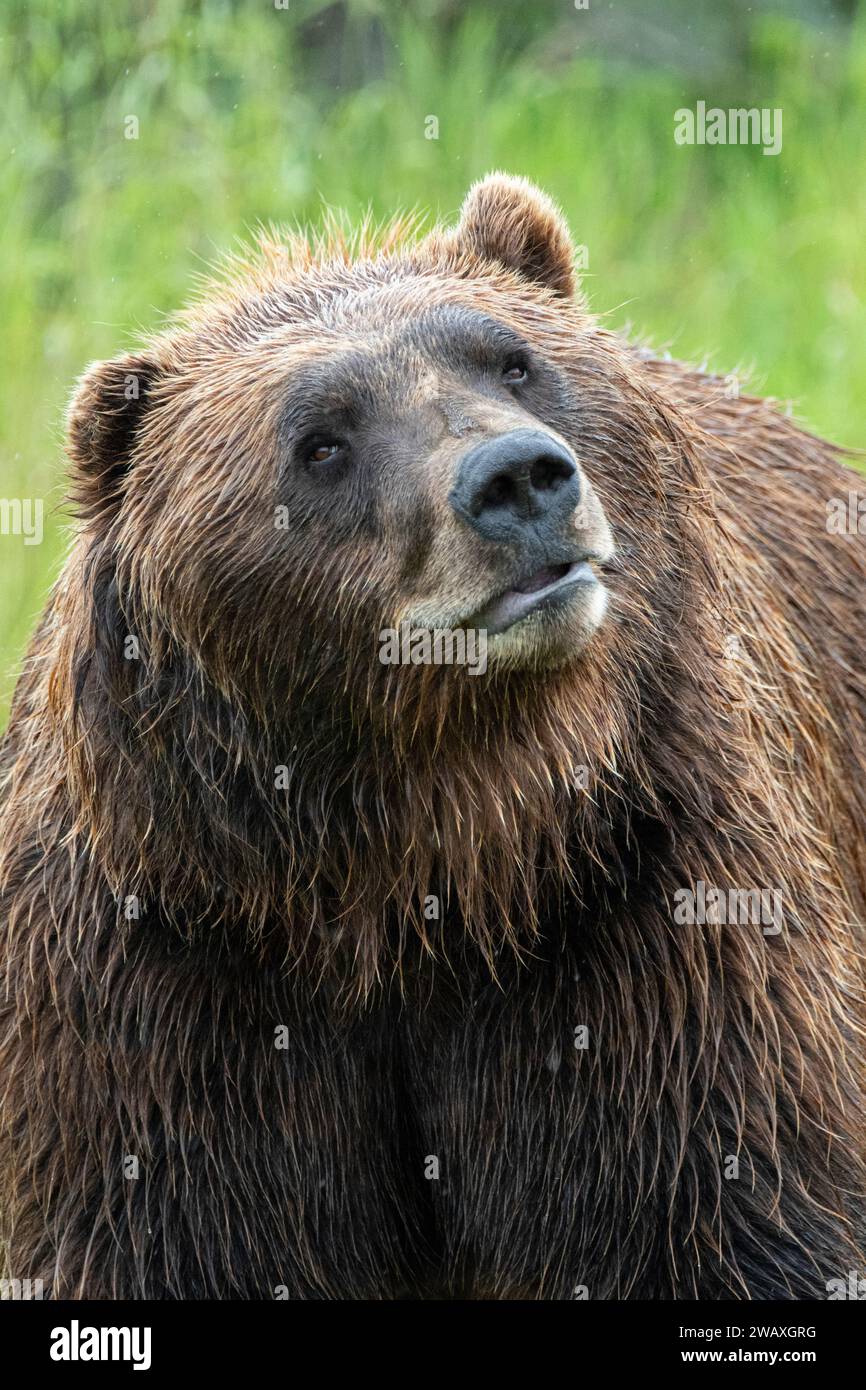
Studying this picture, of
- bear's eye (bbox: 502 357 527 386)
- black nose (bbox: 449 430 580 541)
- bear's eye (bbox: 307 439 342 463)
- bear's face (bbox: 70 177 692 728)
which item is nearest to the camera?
black nose (bbox: 449 430 580 541)

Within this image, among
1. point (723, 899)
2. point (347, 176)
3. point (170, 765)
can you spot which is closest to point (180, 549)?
point (170, 765)

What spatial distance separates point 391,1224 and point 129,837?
1.23 m

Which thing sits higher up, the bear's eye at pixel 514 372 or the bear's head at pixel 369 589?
the bear's eye at pixel 514 372

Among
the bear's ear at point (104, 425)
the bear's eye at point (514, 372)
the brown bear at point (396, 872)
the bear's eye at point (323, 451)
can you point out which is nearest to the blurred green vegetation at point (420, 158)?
the bear's ear at point (104, 425)

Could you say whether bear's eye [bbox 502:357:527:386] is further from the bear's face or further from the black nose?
the black nose

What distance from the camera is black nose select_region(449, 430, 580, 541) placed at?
14.2ft

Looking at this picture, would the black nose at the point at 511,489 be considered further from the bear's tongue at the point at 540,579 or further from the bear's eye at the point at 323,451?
the bear's eye at the point at 323,451

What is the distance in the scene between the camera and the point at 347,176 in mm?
11312

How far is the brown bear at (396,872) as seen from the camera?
483 centimetres

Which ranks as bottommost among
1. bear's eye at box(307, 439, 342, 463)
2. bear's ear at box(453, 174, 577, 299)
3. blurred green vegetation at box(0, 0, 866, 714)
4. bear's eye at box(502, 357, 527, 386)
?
bear's eye at box(307, 439, 342, 463)

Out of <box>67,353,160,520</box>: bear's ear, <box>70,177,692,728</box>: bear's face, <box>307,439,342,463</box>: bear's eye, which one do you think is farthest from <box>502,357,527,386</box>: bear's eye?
<box>67,353,160,520</box>: bear's ear

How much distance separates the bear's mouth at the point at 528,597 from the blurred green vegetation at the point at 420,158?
4.93 m

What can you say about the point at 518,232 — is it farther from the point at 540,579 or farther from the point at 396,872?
the point at 396,872

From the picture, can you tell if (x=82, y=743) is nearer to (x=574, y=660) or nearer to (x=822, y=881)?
(x=574, y=660)
